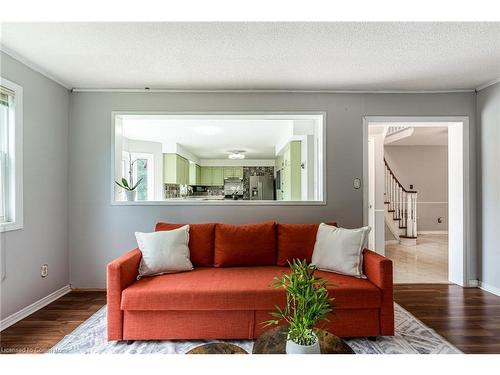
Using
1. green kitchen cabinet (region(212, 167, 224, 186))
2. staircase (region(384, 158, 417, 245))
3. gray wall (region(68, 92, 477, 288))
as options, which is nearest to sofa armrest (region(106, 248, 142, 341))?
gray wall (region(68, 92, 477, 288))

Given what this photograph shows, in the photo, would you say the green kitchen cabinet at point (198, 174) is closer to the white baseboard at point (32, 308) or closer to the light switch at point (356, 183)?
the white baseboard at point (32, 308)

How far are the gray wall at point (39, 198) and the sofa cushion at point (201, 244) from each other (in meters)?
1.22

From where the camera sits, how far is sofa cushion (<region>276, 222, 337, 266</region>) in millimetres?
2982

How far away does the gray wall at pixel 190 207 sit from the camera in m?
3.58

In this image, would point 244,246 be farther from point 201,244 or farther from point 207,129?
point 207,129

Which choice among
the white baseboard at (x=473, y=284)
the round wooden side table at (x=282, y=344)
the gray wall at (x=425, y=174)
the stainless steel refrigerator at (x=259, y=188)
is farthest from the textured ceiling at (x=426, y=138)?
the round wooden side table at (x=282, y=344)

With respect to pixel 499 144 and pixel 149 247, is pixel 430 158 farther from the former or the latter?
pixel 149 247

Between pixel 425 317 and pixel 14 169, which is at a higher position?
pixel 14 169

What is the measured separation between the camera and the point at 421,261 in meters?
5.01

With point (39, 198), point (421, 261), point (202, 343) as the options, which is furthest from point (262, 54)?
point (421, 261)

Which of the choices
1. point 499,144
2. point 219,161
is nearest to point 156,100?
point 499,144

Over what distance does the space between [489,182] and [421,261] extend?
1998 millimetres
